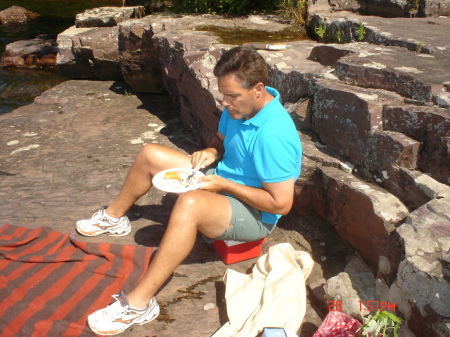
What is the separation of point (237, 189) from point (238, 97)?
0.54m

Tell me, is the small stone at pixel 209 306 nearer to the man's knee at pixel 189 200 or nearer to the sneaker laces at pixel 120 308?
the sneaker laces at pixel 120 308

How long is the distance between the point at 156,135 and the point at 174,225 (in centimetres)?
275

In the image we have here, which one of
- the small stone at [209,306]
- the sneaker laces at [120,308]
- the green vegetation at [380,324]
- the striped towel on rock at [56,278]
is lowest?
the small stone at [209,306]

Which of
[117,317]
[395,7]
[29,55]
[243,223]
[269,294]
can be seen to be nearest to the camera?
[117,317]

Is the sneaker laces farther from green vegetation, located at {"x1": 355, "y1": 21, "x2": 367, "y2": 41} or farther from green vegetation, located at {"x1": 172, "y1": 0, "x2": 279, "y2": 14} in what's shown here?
green vegetation, located at {"x1": 172, "y1": 0, "x2": 279, "y2": 14}

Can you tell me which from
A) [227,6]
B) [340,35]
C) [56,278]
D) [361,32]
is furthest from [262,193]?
[227,6]

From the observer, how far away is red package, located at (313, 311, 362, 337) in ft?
7.54

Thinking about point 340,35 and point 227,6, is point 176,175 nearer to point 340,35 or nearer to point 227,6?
point 340,35

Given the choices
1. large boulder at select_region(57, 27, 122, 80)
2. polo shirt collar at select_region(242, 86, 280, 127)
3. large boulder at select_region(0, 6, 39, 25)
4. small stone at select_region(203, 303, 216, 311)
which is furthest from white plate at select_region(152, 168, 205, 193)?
large boulder at select_region(0, 6, 39, 25)

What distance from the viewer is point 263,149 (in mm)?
2566

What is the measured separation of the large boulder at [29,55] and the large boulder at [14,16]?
14.6 feet

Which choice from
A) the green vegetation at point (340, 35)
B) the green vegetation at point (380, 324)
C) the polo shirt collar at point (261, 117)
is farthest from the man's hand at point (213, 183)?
the green vegetation at point (340, 35)

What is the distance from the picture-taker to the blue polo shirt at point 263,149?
2.55 meters

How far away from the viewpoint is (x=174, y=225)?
2.54 m
